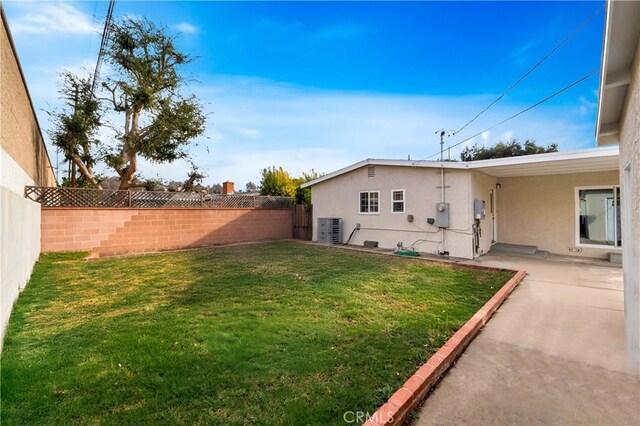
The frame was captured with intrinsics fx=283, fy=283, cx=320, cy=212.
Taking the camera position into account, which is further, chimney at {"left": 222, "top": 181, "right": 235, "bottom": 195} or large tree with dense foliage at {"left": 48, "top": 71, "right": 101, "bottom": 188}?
chimney at {"left": 222, "top": 181, "right": 235, "bottom": 195}

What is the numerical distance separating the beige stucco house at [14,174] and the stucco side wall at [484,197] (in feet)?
34.1

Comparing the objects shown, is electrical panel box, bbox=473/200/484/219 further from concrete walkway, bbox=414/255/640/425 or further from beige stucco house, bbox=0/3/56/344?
beige stucco house, bbox=0/3/56/344

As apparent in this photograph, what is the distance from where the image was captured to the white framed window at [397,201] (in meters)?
10.8

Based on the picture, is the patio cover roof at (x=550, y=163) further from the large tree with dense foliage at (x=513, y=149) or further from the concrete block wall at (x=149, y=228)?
the large tree with dense foliage at (x=513, y=149)

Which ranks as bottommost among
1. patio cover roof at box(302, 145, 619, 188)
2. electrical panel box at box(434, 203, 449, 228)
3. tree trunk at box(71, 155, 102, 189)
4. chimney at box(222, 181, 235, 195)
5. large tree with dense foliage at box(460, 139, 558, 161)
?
electrical panel box at box(434, 203, 449, 228)

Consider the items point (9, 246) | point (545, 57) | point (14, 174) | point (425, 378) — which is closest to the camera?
point (425, 378)

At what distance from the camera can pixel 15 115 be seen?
7133 millimetres

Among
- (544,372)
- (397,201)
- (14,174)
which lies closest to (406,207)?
(397,201)

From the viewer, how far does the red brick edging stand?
220 cm

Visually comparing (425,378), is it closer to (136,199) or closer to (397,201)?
(397,201)

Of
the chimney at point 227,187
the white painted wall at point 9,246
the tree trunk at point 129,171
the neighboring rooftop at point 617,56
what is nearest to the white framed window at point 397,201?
the neighboring rooftop at point 617,56

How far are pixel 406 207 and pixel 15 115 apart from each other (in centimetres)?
1170

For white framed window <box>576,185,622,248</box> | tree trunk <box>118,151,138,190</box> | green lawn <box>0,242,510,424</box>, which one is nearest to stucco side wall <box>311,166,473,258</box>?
green lawn <box>0,242,510,424</box>

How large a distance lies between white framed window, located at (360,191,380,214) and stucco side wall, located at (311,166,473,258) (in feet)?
0.53
